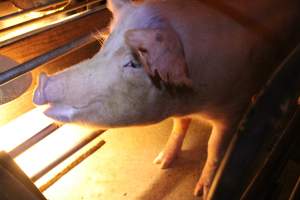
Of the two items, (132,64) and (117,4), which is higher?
(117,4)

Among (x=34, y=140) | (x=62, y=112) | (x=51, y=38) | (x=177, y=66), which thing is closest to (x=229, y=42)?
(x=177, y=66)

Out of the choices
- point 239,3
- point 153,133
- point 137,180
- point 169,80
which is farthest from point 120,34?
point 153,133

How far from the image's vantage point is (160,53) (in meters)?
1.02

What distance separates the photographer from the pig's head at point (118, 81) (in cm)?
106

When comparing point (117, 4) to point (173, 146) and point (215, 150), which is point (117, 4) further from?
point (173, 146)

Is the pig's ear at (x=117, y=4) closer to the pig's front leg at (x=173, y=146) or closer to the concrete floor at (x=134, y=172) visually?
the pig's front leg at (x=173, y=146)

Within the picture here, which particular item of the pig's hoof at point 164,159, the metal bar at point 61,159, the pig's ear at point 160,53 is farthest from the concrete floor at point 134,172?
the pig's ear at point 160,53

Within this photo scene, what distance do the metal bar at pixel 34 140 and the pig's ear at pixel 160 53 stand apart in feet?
2.08

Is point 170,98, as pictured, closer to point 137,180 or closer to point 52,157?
point 52,157

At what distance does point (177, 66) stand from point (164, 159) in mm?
959

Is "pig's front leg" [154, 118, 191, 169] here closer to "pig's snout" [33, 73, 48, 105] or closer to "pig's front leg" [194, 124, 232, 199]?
"pig's front leg" [194, 124, 232, 199]

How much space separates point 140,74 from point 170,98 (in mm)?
173

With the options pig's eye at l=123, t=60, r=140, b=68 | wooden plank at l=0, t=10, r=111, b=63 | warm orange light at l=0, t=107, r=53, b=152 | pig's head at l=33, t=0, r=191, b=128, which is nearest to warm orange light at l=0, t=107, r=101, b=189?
warm orange light at l=0, t=107, r=53, b=152

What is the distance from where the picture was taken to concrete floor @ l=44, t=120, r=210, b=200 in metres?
1.76
